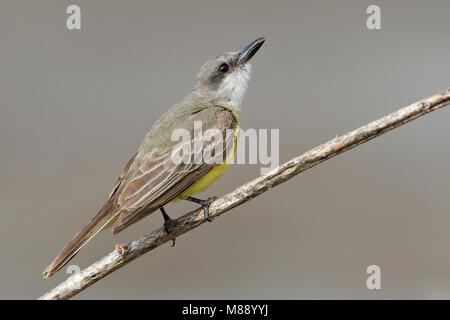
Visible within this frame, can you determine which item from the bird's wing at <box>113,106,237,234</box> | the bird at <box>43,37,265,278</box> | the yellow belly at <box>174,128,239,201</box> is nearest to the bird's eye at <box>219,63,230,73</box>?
the bird at <box>43,37,265,278</box>


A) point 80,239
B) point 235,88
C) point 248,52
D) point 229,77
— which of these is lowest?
point 80,239

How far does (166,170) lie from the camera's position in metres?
4.29

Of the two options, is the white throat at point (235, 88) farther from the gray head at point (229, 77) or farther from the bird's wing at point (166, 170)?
the bird's wing at point (166, 170)

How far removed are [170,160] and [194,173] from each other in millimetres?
201

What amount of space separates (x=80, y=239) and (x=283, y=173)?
1362 millimetres

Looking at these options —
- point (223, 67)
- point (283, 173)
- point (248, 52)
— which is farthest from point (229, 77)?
point (283, 173)

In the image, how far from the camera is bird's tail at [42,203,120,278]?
3768 millimetres

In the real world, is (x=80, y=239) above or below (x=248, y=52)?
below

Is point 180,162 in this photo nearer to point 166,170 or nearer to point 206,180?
point 166,170

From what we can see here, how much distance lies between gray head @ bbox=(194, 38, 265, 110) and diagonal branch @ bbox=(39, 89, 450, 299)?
1.33 metres

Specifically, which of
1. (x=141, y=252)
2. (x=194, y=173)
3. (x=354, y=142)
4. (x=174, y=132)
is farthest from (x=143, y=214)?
(x=354, y=142)

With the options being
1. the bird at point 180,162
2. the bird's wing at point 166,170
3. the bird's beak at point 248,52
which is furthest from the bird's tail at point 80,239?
the bird's beak at point 248,52

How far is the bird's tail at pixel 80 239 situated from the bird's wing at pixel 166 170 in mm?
111

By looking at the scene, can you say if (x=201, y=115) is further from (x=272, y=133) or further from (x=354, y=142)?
(x=272, y=133)
